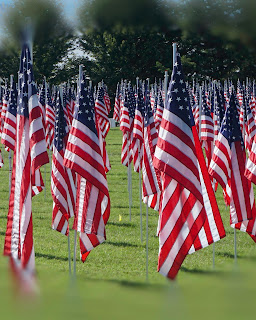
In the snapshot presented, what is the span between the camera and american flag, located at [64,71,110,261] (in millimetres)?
9289

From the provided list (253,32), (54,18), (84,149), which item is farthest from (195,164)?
(54,18)

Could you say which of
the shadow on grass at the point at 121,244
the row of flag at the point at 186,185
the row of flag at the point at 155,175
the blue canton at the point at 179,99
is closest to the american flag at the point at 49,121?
the shadow on grass at the point at 121,244

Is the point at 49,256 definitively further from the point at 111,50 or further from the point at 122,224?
the point at 111,50

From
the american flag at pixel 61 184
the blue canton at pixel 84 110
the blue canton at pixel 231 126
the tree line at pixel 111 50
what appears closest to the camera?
the blue canton at pixel 84 110

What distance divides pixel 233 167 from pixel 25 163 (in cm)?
384

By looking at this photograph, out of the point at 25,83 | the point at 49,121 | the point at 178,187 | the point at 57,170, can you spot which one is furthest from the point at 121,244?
the point at 49,121

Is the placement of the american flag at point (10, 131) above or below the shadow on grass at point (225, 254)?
above

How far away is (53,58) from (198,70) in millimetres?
14592

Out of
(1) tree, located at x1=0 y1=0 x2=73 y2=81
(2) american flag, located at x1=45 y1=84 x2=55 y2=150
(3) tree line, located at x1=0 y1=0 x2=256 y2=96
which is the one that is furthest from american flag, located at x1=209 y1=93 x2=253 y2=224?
(1) tree, located at x1=0 y1=0 x2=73 y2=81

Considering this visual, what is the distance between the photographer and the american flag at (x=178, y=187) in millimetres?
8047

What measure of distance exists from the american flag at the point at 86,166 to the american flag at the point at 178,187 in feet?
4.62

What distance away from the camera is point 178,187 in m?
8.26

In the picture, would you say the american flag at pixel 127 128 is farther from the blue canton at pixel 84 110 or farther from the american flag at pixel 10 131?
the blue canton at pixel 84 110

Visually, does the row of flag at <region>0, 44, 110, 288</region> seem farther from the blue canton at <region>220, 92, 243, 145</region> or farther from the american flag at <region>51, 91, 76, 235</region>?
the blue canton at <region>220, 92, 243, 145</region>
